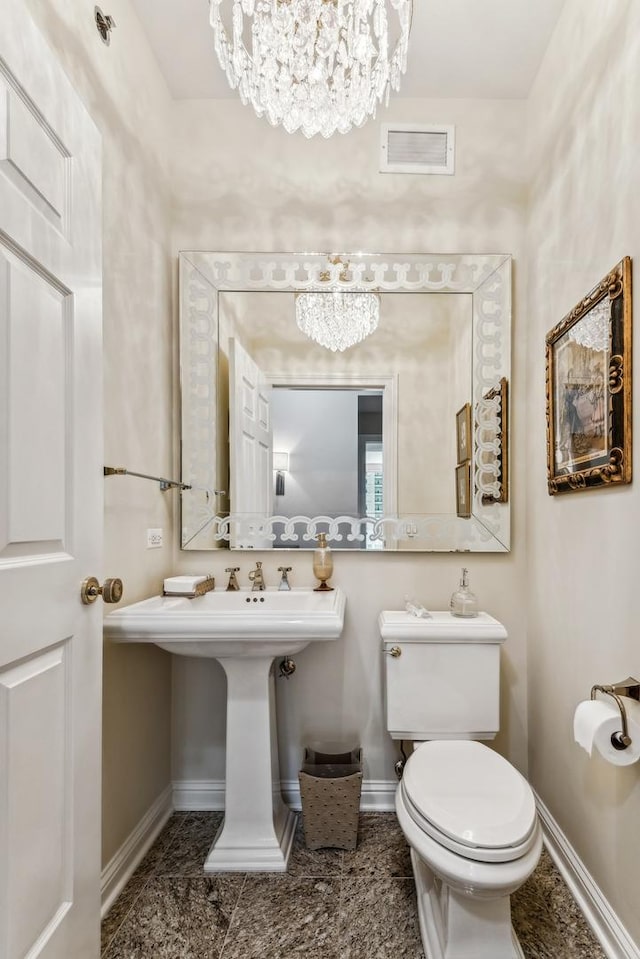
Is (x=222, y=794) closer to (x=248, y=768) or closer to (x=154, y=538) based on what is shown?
(x=248, y=768)

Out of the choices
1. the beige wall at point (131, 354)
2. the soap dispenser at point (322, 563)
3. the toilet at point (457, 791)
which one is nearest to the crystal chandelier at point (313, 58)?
the beige wall at point (131, 354)

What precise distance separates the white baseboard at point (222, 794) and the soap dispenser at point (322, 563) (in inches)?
30.9

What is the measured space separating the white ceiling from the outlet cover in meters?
1.76

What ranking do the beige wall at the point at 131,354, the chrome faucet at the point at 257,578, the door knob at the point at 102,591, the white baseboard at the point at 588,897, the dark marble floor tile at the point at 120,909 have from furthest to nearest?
the chrome faucet at the point at 257,578, the beige wall at the point at 131,354, the dark marble floor tile at the point at 120,909, the white baseboard at the point at 588,897, the door knob at the point at 102,591

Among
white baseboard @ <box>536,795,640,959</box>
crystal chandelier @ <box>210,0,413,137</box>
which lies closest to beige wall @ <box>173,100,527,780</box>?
white baseboard @ <box>536,795,640,959</box>

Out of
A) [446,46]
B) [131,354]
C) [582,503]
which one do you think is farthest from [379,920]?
[446,46]

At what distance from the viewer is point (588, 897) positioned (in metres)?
1.46

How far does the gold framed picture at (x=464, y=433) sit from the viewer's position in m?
2.07

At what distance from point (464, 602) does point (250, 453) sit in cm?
100

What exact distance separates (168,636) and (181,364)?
3.60 ft

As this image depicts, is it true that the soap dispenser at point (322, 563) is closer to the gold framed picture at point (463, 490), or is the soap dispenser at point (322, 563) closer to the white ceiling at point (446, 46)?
the gold framed picture at point (463, 490)

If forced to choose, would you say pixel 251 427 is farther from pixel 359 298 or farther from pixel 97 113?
pixel 97 113

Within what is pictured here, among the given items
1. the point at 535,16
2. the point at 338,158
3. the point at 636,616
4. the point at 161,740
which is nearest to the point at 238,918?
the point at 161,740

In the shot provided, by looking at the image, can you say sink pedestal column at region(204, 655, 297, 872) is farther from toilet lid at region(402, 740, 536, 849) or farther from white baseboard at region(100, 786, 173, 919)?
toilet lid at region(402, 740, 536, 849)
